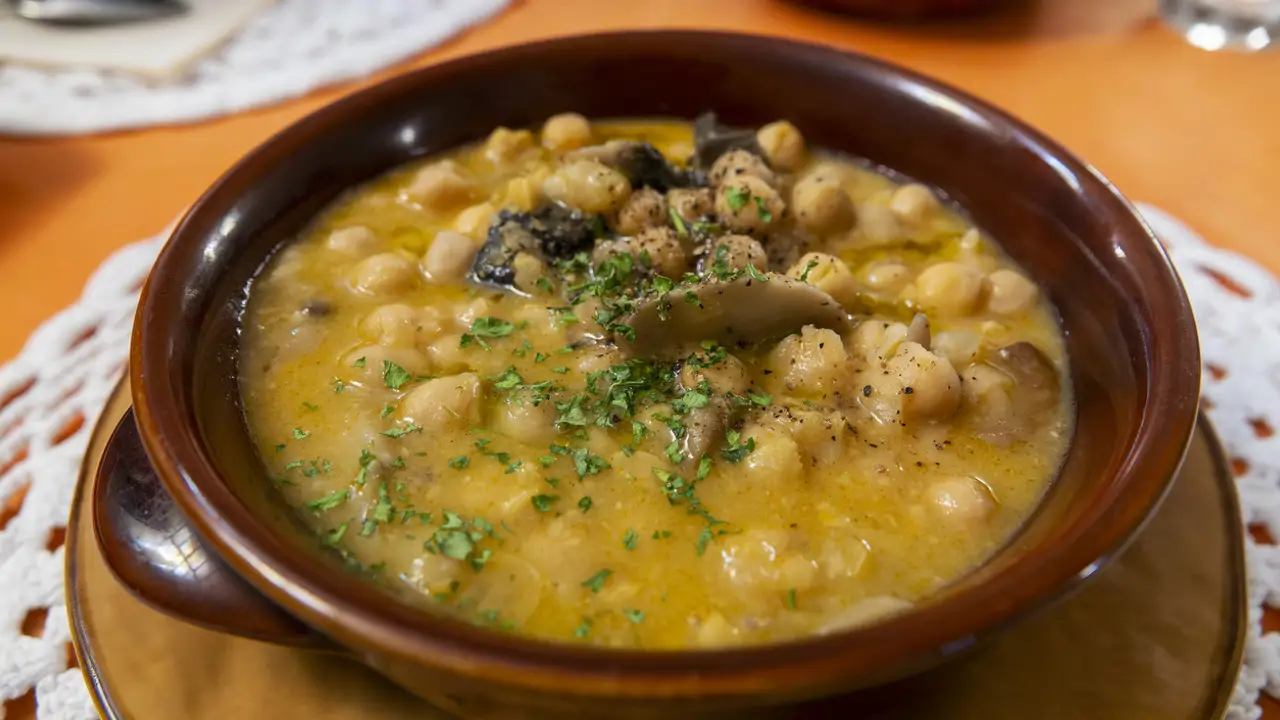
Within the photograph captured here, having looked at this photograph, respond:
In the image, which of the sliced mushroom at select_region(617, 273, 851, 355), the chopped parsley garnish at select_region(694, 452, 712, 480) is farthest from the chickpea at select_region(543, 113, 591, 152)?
the chopped parsley garnish at select_region(694, 452, 712, 480)

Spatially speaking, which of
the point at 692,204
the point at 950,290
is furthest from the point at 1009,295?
the point at 692,204

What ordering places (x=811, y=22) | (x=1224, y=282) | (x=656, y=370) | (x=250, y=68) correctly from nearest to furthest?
(x=656, y=370), (x=1224, y=282), (x=250, y=68), (x=811, y=22)

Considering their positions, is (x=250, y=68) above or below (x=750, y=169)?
below

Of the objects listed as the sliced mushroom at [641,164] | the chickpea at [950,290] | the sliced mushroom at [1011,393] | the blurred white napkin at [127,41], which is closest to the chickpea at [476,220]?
the sliced mushroom at [641,164]

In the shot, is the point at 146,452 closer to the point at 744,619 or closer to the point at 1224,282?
the point at 744,619

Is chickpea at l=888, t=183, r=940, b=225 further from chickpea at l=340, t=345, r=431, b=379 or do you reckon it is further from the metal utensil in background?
the metal utensil in background

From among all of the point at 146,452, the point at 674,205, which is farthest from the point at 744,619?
the point at 674,205

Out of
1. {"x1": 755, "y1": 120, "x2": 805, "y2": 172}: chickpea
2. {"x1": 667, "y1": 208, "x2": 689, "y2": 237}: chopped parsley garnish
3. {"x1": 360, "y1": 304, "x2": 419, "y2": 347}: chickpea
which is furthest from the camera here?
{"x1": 755, "y1": 120, "x2": 805, "y2": 172}: chickpea
